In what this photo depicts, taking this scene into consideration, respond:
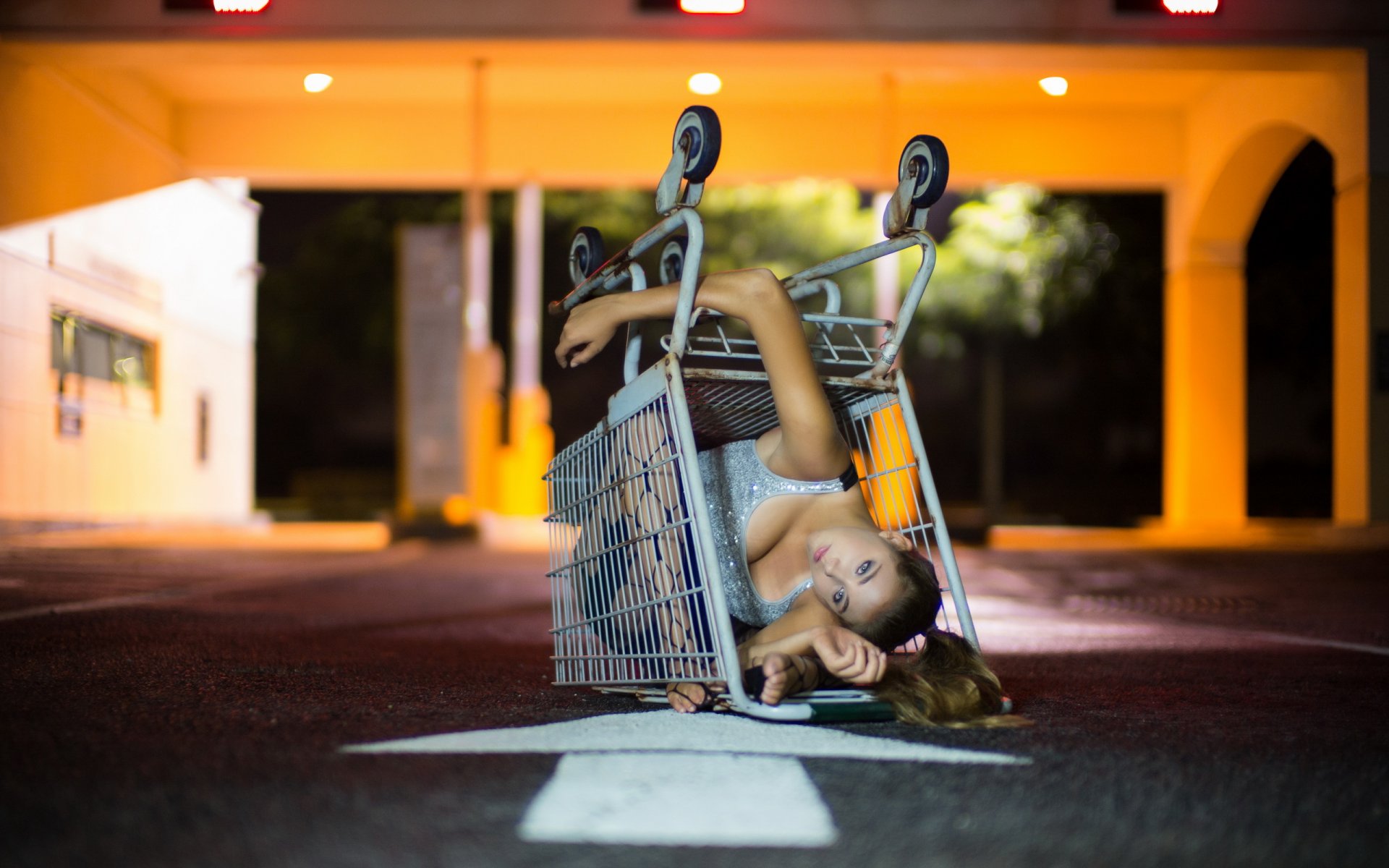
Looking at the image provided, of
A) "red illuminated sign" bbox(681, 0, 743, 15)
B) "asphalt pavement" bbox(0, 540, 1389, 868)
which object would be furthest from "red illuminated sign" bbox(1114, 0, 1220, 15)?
"asphalt pavement" bbox(0, 540, 1389, 868)

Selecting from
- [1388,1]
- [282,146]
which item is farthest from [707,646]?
[282,146]

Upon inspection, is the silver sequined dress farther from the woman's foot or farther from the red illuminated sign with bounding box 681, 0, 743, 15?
the red illuminated sign with bounding box 681, 0, 743, 15

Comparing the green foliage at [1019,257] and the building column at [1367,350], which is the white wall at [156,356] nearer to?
the green foliage at [1019,257]

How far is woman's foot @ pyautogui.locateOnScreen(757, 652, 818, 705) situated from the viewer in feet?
6.55

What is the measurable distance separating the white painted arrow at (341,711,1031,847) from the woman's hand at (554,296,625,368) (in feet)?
2.19

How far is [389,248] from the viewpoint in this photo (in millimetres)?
19328

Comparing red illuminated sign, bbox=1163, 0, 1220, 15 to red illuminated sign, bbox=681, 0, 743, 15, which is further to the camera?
red illuminated sign, bbox=1163, 0, 1220, 15

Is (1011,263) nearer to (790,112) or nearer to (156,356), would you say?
(790,112)

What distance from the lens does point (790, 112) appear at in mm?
10648

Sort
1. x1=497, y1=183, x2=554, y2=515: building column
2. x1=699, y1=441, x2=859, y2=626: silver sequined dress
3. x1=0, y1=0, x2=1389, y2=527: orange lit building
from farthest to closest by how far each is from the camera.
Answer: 1. x1=497, y1=183, x2=554, y2=515: building column
2. x1=0, y1=0, x2=1389, y2=527: orange lit building
3. x1=699, y1=441, x2=859, y2=626: silver sequined dress

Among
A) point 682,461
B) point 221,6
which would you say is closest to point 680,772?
point 682,461

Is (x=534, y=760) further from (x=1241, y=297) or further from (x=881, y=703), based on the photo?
(x=1241, y=297)

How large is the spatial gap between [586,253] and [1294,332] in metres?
12.8

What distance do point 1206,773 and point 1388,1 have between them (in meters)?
7.19
